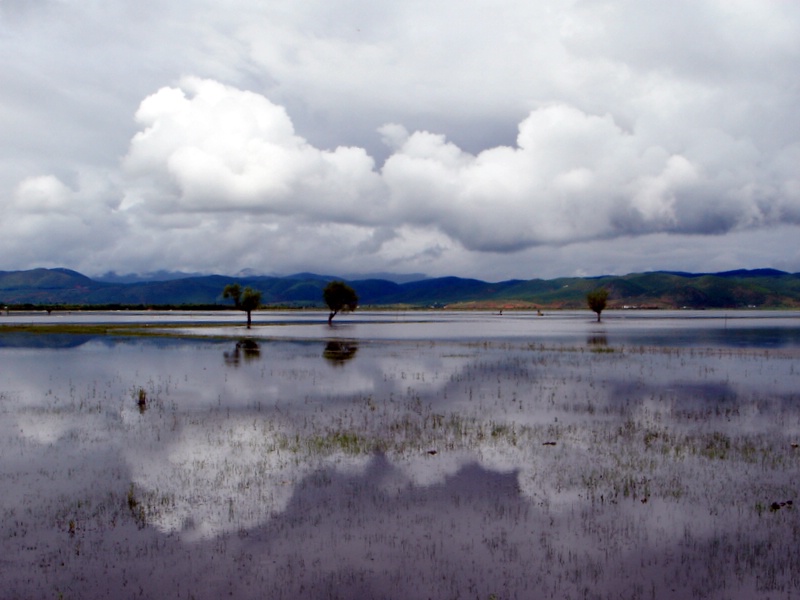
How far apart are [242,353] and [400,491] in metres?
52.6

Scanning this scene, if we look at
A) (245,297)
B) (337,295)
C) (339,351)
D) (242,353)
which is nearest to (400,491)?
(242,353)

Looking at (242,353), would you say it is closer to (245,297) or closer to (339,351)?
(339,351)

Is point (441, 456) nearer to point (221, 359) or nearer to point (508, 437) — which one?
point (508, 437)

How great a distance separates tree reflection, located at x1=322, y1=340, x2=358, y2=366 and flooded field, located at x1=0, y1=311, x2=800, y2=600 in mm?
17717

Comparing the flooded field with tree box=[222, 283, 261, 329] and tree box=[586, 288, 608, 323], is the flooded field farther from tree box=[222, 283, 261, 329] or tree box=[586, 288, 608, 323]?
tree box=[586, 288, 608, 323]

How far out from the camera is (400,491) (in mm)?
20109

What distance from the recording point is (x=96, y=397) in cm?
3894

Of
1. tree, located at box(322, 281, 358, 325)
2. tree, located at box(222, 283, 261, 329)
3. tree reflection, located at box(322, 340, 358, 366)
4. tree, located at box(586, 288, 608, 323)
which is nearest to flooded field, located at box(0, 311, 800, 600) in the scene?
tree reflection, located at box(322, 340, 358, 366)

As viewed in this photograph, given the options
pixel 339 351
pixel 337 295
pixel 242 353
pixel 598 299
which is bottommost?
pixel 339 351

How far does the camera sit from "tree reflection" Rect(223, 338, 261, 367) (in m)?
61.9

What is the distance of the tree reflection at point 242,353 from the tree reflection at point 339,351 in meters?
7.67

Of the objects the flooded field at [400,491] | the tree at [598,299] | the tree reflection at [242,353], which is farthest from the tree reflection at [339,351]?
the tree at [598,299]

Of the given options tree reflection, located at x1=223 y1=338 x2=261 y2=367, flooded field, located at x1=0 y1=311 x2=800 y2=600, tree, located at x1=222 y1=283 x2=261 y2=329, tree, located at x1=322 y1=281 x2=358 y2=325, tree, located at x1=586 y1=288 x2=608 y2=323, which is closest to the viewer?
flooded field, located at x1=0 y1=311 x2=800 y2=600

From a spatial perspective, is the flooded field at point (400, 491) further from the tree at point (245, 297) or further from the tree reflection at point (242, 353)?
the tree at point (245, 297)
